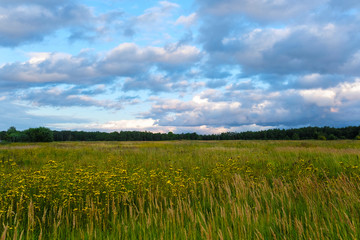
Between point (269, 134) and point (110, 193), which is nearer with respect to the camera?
point (110, 193)

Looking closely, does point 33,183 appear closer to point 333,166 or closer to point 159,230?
point 159,230

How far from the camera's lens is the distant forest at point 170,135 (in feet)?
280

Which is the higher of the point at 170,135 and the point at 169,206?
the point at 170,135

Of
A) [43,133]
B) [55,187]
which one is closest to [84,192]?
[55,187]

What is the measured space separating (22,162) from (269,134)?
122m

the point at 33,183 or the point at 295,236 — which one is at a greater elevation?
the point at 33,183

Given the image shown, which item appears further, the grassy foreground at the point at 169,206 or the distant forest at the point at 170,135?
the distant forest at the point at 170,135

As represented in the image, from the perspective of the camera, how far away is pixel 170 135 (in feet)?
489

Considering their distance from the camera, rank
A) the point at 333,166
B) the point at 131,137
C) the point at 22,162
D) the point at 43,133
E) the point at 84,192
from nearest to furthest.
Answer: the point at 84,192, the point at 333,166, the point at 22,162, the point at 43,133, the point at 131,137

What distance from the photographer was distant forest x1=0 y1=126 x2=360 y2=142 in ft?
280

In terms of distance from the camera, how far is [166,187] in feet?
20.5

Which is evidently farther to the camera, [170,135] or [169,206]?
[170,135]

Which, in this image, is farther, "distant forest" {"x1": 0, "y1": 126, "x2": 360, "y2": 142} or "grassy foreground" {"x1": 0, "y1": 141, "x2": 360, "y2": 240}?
"distant forest" {"x1": 0, "y1": 126, "x2": 360, "y2": 142}

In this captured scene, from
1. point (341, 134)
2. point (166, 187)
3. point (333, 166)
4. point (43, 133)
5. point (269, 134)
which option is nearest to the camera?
point (166, 187)
